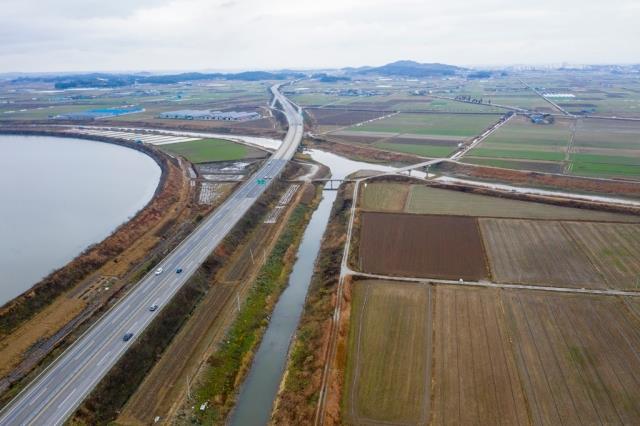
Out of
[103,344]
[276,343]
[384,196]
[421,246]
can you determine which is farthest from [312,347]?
[384,196]

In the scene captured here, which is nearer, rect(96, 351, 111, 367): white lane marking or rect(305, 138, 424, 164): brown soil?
rect(96, 351, 111, 367): white lane marking

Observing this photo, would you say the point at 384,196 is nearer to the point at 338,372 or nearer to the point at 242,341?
the point at 242,341

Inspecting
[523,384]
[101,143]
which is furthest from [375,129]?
[523,384]

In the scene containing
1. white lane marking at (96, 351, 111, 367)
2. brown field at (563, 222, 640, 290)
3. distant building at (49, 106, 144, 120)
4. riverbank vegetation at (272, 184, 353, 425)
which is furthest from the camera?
distant building at (49, 106, 144, 120)

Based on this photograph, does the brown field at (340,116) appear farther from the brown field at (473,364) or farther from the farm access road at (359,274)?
the brown field at (473,364)

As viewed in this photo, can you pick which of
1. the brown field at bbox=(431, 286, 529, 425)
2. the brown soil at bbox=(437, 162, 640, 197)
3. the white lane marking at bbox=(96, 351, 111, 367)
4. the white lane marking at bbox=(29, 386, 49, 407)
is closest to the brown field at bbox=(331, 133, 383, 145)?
the brown soil at bbox=(437, 162, 640, 197)

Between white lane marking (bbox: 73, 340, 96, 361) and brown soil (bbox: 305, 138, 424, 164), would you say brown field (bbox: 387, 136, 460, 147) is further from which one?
white lane marking (bbox: 73, 340, 96, 361)

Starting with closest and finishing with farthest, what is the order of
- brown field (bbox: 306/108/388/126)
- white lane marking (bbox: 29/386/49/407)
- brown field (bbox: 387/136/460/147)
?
white lane marking (bbox: 29/386/49/407)
brown field (bbox: 387/136/460/147)
brown field (bbox: 306/108/388/126)
